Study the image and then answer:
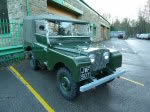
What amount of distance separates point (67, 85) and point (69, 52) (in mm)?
851

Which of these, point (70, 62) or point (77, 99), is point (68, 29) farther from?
point (77, 99)

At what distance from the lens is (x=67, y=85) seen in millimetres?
3842

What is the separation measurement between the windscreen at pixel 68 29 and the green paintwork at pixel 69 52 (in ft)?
0.54

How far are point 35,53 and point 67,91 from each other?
2.22m

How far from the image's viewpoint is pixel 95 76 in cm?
409

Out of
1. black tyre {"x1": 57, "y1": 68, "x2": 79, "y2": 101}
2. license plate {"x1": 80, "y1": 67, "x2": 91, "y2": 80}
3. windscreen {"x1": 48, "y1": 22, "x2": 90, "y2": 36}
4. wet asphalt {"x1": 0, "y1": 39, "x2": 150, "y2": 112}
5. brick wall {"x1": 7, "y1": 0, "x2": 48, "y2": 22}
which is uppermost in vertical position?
brick wall {"x1": 7, "y1": 0, "x2": 48, "y2": 22}

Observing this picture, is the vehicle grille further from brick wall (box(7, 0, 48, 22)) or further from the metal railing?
brick wall (box(7, 0, 48, 22))

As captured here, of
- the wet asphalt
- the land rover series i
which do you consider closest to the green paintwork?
the land rover series i

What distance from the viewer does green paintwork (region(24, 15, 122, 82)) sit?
3.50 m

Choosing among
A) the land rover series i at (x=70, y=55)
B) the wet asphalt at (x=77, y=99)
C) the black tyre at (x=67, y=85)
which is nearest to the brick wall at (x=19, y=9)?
the land rover series i at (x=70, y=55)

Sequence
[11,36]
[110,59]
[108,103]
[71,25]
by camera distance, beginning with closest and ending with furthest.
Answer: [108,103]
[110,59]
[71,25]
[11,36]

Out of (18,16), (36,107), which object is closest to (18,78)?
(36,107)

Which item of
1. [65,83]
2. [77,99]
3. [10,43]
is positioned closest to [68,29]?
[65,83]

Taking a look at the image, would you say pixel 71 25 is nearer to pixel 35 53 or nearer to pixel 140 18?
pixel 35 53
